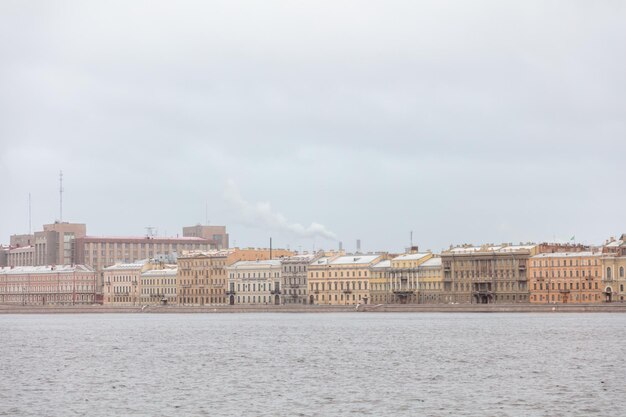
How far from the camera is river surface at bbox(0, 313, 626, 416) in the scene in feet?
126

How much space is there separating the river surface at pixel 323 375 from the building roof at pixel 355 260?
6983 cm

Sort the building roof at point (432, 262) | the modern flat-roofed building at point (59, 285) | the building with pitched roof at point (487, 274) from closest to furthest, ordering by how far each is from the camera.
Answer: the building with pitched roof at point (487, 274)
the building roof at point (432, 262)
the modern flat-roofed building at point (59, 285)

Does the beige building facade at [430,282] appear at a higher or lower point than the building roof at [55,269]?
lower

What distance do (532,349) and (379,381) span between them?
714 inches

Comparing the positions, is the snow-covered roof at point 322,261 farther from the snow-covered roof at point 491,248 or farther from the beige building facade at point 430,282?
the snow-covered roof at point 491,248

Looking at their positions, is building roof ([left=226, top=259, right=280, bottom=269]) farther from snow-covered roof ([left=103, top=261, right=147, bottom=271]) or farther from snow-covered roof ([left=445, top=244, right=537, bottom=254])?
snow-covered roof ([left=445, top=244, right=537, bottom=254])

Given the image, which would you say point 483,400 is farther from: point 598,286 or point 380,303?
point 380,303

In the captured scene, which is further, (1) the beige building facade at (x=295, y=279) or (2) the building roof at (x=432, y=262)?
(1) the beige building facade at (x=295, y=279)

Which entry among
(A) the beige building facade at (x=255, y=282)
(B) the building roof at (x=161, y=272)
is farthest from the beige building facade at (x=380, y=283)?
(B) the building roof at (x=161, y=272)

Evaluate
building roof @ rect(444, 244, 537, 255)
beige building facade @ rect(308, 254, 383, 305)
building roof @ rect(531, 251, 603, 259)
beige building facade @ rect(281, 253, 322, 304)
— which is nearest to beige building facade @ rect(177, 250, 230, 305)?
beige building facade @ rect(281, 253, 322, 304)

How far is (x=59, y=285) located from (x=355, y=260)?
182 feet

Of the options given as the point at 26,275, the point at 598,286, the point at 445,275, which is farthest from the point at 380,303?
the point at 26,275

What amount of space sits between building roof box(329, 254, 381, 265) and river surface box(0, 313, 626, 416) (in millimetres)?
69826

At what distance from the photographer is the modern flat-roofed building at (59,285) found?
620ft
